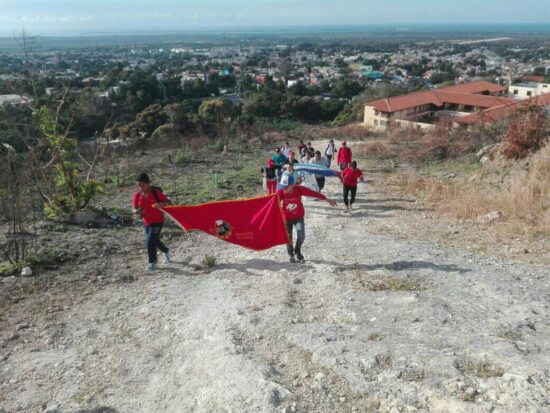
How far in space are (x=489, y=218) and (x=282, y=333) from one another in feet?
20.5

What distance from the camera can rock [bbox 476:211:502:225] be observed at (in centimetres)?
1005

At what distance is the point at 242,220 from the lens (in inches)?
324

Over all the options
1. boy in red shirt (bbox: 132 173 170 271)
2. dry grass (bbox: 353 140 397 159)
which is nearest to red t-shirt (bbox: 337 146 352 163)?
dry grass (bbox: 353 140 397 159)

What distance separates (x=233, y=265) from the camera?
26.8 feet

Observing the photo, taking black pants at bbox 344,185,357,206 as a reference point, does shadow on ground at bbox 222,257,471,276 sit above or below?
below

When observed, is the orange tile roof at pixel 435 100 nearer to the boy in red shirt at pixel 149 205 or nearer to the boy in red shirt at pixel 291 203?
the boy in red shirt at pixel 291 203

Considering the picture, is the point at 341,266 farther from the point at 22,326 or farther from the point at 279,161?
the point at 279,161

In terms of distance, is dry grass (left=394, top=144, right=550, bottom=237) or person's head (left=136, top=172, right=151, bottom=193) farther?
dry grass (left=394, top=144, right=550, bottom=237)

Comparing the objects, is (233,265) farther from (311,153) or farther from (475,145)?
(475,145)

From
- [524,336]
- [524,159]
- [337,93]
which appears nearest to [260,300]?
[524,336]

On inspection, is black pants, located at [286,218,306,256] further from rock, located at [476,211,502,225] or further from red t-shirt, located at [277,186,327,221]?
rock, located at [476,211,502,225]

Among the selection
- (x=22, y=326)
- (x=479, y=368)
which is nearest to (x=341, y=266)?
(x=479, y=368)

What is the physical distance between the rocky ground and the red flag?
0.44 meters

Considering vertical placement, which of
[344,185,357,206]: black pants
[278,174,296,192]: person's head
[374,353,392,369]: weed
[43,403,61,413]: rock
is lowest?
[43,403,61,413]: rock
